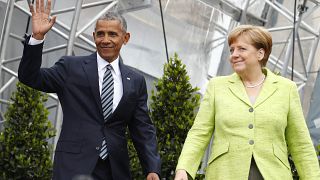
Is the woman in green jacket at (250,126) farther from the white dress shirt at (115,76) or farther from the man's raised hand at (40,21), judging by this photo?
the man's raised hand at (40,21)

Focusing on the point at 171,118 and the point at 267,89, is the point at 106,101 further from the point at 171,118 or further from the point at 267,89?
the point at 171,118

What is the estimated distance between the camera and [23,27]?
10273mm

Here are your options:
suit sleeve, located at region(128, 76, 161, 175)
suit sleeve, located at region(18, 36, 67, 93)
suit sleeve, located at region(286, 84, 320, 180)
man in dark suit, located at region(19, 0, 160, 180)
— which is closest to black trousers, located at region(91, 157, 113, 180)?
man in dark suit, located at region(19, 0, 160, 180)

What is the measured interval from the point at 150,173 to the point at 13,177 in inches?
131

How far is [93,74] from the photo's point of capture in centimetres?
422

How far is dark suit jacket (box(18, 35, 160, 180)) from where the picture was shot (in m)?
4.05

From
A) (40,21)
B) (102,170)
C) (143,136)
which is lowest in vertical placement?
(102,170)

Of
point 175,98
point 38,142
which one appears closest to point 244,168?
point 175,98

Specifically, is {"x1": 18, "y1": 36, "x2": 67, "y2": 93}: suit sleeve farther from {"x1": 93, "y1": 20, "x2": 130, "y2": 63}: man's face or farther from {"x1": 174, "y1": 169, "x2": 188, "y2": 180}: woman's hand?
{"x1": 174, "y1": 169, "x2": 188, "y2": 180}: woman's hand

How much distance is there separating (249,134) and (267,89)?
0.95 ft

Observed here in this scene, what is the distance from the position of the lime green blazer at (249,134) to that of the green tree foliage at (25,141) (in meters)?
3.81

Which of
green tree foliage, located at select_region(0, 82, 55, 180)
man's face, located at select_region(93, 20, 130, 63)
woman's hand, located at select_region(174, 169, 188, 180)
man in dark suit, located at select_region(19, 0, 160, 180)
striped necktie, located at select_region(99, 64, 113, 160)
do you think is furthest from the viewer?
green tree foliage, located at select_region(0, 82, 55, 180)

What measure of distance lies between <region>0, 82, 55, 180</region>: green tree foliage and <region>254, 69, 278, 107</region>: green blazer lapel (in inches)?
154

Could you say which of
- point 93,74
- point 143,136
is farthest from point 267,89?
point 93,74
